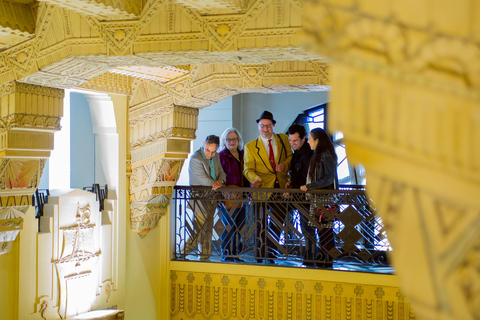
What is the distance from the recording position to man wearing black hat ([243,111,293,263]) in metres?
7.06

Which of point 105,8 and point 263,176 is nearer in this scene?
point 105,8

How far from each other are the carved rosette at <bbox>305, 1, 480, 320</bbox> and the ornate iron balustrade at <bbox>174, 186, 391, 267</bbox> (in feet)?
18.5

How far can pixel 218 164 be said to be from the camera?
7316mm

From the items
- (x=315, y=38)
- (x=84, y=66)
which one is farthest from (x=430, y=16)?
(x=84, y=66)

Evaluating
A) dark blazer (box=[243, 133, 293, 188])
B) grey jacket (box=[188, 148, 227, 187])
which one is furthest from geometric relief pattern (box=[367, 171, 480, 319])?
grey jacket (box=[188, 148, 227, 187])

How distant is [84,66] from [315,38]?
4032 mm

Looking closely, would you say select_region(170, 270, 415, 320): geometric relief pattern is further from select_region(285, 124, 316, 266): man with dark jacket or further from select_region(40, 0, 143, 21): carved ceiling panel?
select_region(40, 0, 143, 21): carved ceiling panel

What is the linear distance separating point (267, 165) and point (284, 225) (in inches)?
30.7

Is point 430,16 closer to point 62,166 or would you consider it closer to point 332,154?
point 332,154

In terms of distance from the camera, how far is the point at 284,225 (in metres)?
6.98

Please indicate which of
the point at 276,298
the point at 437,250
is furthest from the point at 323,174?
the point at 437,250

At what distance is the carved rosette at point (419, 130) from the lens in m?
0.90

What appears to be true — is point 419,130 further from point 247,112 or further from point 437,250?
point 247,112

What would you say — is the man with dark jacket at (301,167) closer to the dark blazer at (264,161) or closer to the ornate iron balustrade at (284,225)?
the ornate iron balustrade at (284,225)
